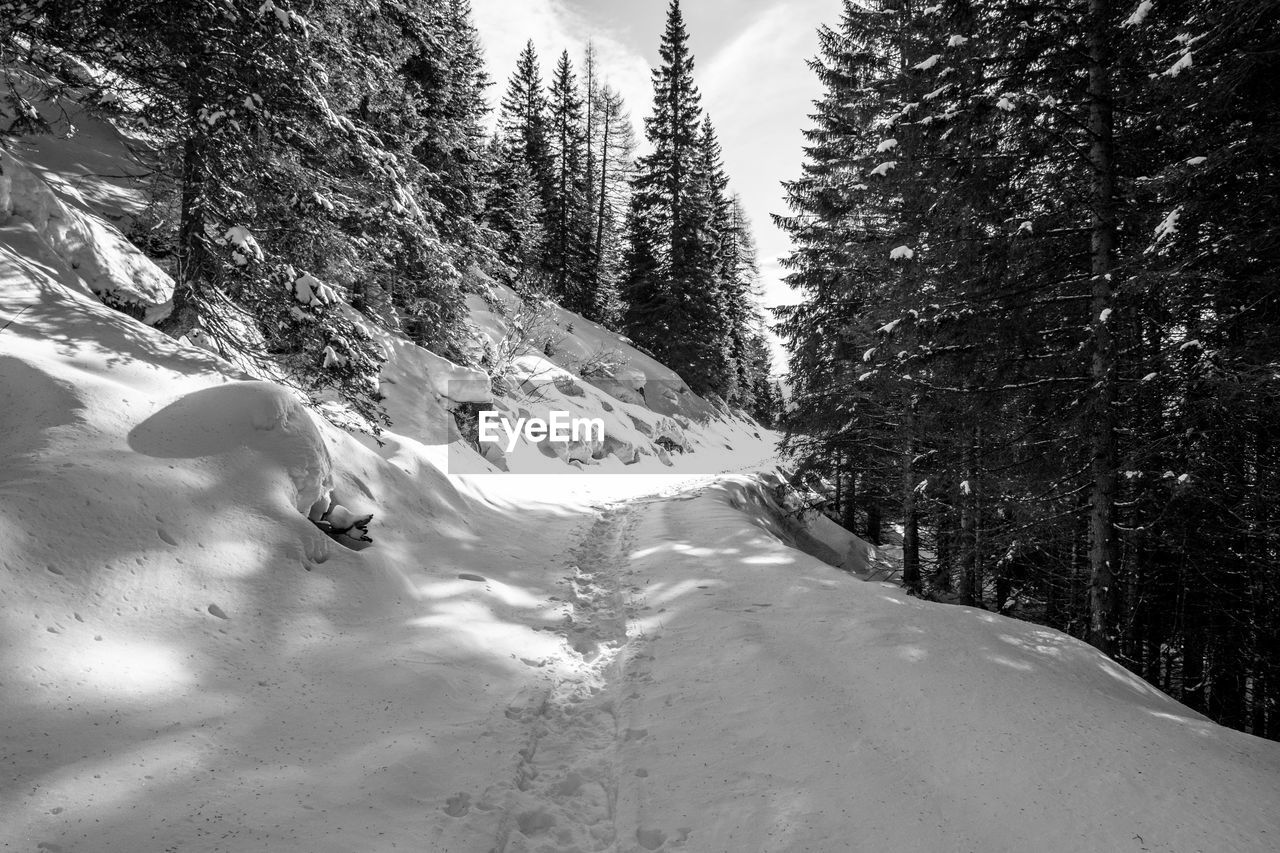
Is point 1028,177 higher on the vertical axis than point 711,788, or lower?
higher

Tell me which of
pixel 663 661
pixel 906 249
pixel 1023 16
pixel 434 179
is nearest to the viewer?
pixel 663 661

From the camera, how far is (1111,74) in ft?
23.6

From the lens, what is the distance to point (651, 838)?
123 inches

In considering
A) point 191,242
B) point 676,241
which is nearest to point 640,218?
point 676,241

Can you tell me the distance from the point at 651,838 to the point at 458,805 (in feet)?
3.77

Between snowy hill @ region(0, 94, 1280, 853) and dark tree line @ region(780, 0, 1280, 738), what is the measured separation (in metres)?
2.96

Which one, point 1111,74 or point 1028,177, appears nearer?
point 1111,74

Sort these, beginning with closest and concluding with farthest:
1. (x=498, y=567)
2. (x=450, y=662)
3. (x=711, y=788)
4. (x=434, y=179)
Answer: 1. (x=711, y=788)
2. (x=450, y=662)
3. (x=498, y=567)
4. (x=434, y=179)

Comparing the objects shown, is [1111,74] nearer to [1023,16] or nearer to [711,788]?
[1023,16]

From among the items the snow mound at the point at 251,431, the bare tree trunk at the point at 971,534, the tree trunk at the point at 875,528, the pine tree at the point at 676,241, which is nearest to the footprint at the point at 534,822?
the snow mound at the point at 251,431

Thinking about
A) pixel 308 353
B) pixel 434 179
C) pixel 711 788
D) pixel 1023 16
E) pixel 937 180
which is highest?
pixel 434 179

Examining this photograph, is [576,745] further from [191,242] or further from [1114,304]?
[191,242]

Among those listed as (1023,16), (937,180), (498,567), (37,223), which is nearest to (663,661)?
(498,567)

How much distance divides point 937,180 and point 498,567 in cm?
840
